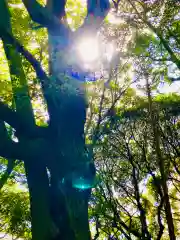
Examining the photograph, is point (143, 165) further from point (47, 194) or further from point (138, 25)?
point (47, 194)

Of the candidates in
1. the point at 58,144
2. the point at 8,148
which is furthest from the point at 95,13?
the point at 8,148

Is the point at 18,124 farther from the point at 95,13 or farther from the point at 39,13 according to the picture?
the point at 95,13

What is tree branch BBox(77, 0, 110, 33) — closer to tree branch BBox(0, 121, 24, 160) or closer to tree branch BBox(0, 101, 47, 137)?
tree branch BBox(0, 101, 47, 137)

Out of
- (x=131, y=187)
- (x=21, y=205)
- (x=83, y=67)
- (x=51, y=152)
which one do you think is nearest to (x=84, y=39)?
(x=83, y=67)

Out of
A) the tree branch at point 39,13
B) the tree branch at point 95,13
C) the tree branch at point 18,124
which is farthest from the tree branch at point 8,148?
the tree branch at point 95,13

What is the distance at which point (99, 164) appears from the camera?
10.8 m

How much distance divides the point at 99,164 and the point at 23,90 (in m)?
6.03

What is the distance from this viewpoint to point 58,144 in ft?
16.1

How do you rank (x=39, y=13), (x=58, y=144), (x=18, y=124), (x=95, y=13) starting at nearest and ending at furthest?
(x=39, y=13), (x=95, y=13), (x=58, y=144), (x=18, y=124)

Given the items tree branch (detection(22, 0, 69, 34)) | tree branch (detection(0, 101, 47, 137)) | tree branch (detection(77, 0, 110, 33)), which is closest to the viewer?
tree branch (detection(22, 0, 69, 34))

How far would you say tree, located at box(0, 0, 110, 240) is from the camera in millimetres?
4711

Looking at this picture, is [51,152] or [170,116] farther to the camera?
[170,116]

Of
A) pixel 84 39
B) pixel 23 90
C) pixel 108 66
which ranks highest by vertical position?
pixel 108 66

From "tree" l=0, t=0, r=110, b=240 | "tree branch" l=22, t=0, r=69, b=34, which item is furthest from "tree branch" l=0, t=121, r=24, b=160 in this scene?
"tree branch" l=22, t=0, r=69, b=34
